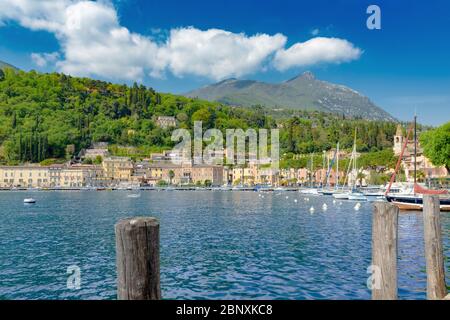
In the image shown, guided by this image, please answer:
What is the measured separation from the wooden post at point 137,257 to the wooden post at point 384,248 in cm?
348

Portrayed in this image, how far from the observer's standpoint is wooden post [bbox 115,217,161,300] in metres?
4.20

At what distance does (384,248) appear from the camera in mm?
6426

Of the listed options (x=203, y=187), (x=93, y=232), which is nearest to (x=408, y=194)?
(x=93, y=232)

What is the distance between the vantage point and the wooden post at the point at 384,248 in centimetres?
630

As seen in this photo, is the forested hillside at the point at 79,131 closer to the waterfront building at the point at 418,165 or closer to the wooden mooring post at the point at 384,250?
the waterfront building at the point at 418,165

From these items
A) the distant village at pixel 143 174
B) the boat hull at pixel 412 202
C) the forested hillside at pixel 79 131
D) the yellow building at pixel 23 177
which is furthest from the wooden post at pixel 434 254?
the forested hillside at pixel 79 131

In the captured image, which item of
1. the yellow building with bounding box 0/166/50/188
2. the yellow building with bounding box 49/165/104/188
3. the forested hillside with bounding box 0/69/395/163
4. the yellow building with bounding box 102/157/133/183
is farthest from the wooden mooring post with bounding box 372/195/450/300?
the forested hillside with bounding box 0/69/395/163

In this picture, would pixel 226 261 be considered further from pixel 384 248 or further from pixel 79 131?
pixel 79 131

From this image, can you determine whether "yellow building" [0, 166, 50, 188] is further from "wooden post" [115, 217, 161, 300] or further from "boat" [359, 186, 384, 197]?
"wooden post" [115, 217, 161, 300]

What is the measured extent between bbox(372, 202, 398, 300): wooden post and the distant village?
135 meters

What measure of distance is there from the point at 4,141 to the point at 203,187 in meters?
77.8
